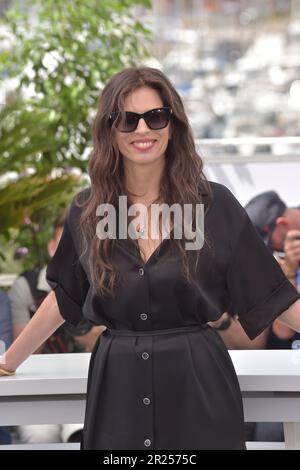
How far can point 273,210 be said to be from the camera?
468cm

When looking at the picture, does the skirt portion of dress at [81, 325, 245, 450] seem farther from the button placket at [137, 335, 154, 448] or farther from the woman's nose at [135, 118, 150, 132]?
the woman's nose at [135, 118, 150, 132]

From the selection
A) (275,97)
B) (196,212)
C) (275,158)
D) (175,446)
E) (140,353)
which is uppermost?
(275,97)

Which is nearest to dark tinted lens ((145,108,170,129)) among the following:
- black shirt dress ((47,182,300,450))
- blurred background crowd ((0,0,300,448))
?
black shirt dress ((47,182,300,450))

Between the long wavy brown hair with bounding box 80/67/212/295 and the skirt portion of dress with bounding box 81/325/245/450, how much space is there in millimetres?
161

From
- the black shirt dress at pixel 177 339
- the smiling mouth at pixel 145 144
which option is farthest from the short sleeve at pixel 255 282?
the smiling mouth at pixel 145 144

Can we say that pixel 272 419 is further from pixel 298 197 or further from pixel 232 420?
pixel 298 197

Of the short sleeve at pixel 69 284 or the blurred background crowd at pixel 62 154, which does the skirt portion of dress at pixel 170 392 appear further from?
the blurred background crowd at pixel 62 154

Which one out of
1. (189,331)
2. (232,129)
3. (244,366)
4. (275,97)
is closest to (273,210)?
(244,366)

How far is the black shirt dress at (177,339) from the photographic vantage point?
2.24 m

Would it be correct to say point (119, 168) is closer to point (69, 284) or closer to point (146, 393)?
point (69, 284)

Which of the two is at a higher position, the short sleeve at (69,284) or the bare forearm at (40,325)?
the short sleeve at (69,284)

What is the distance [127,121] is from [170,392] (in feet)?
2.07

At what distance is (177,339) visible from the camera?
2260mm
